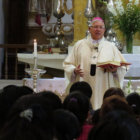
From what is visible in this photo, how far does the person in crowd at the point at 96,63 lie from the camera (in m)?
5.27

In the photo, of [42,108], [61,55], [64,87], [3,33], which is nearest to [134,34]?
[61,55]

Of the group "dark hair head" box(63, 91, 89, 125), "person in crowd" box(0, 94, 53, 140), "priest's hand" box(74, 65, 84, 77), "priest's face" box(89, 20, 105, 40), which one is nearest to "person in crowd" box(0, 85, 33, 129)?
"dark hair head" box(63, 91, 89, 125)

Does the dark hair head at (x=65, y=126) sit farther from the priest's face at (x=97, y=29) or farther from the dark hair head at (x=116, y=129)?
the priest's face at (x=97, y=29)

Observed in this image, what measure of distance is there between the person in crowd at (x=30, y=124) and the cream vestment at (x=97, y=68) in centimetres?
304

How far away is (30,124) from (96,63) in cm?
332

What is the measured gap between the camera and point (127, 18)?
662cm

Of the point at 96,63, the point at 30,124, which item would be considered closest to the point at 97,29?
the point at 96,63

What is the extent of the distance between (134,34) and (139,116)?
13.3 ft

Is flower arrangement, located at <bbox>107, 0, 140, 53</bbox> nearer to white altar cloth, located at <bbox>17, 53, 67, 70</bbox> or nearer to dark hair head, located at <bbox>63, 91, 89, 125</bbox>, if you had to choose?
white altar cloth, located at <bbox>17, 53, 67, 70</bbox>

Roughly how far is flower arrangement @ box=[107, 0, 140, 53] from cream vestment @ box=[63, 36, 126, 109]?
133 cm

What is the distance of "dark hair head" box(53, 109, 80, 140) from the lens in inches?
87.2

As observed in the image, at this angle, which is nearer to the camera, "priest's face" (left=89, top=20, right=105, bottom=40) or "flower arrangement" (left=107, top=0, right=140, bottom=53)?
"priest's face" (left=89, top=20, right=105, bottom=40)

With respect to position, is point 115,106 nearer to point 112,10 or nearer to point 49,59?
point 112,10

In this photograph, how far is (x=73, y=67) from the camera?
5238mm
